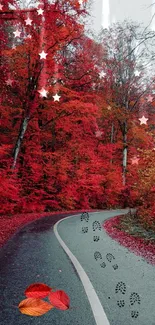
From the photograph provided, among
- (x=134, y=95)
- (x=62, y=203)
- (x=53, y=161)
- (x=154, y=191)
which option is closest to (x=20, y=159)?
(x=53, y=161)

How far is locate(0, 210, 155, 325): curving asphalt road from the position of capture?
3.32 metres

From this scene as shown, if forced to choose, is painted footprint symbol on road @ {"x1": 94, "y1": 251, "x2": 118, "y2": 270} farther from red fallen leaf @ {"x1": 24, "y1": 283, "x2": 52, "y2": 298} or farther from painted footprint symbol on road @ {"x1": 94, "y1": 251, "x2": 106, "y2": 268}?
red fallen leaf @ {"x1": 24, "y1": 283, "x2": 52, "y2": 298}

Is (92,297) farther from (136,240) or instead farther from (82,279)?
(136,240)

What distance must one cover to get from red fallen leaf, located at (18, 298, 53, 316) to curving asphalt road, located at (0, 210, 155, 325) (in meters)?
0.06

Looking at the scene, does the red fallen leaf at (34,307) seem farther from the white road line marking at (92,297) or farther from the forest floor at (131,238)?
the forest floor at (131,238)

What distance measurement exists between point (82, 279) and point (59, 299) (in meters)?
0.91

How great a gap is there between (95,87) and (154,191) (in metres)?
15.3

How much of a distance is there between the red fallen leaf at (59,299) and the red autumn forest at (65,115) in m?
8.04

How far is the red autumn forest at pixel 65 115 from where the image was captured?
14484 millimetres

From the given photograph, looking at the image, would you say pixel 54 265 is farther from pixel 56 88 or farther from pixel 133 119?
pixel 133 119

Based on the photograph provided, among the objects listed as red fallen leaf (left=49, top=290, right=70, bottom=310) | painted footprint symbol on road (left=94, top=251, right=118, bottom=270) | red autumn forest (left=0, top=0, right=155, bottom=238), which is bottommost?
red fallen leaf (left=49, top=290, right=70, bottom=310)

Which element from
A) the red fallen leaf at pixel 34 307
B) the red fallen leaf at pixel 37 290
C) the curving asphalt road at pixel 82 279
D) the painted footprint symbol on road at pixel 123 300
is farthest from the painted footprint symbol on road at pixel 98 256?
the red fallen leaf at pixel 34 307

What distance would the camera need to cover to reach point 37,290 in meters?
4.36

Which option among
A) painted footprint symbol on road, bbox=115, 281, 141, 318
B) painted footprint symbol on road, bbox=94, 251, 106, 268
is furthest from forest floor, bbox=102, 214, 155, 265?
painted footprint symbol on road, bbox=115, 281, 141, 318
